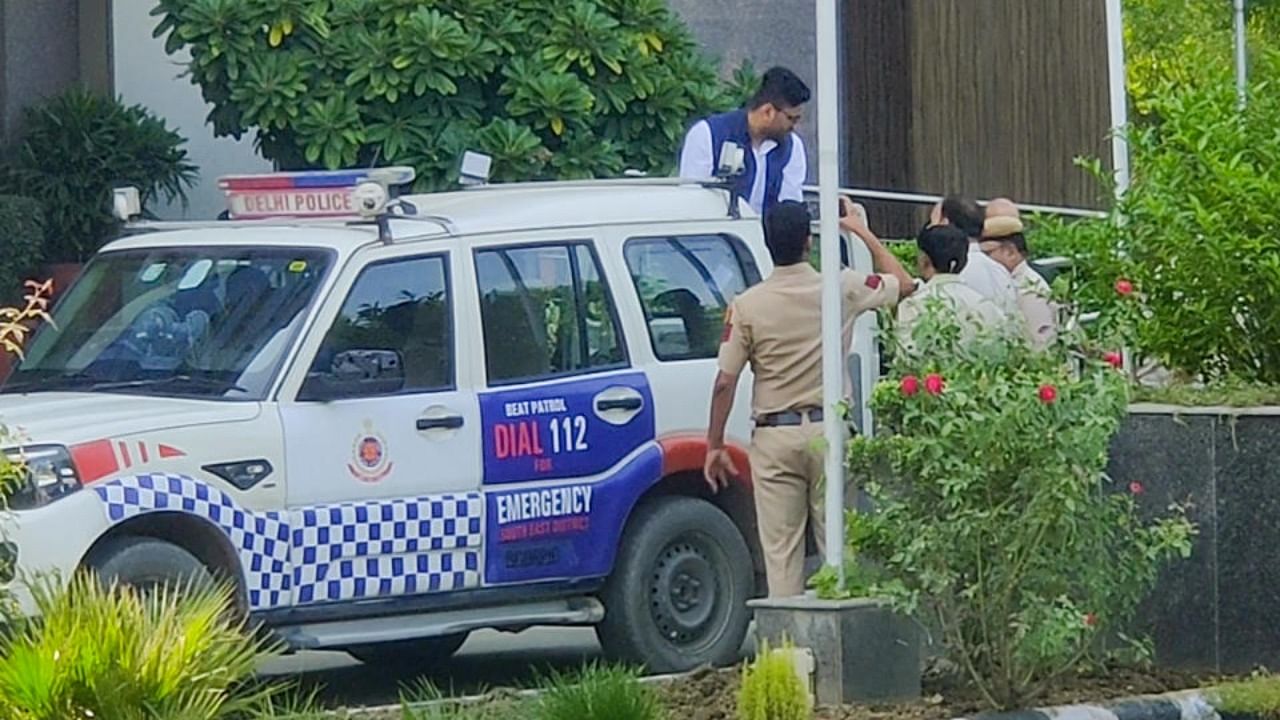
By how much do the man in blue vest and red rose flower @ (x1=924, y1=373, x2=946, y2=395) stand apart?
3.81 m

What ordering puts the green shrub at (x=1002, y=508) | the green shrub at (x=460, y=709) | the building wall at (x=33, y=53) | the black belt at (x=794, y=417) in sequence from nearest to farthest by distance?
the green shrub at (x=460, y=709) < the green shrub at (x=1002, y=508) < the black belt at (x=794, y=417) < the building wall at (x=33, y=53)

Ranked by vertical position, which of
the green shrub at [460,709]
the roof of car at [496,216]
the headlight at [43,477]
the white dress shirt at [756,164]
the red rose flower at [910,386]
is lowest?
the green shrub at [460,709]

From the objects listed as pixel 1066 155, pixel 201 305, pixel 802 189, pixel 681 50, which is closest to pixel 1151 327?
pixel 802 189

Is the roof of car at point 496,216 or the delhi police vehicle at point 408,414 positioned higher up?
the roof of car at point 496,216

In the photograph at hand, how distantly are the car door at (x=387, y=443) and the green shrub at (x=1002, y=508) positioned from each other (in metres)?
1.98

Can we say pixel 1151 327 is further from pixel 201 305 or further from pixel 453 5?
pixel 453 5

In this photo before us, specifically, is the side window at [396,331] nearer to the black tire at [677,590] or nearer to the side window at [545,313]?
the side window at [545,313]

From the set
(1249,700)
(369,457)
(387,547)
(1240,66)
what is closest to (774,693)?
(1249,700)

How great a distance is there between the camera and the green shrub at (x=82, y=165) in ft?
52.9

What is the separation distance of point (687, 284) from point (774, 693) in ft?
10.3

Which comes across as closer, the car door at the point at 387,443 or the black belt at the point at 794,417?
the car door at the point at 387,443

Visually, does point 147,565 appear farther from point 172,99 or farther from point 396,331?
point 172,99

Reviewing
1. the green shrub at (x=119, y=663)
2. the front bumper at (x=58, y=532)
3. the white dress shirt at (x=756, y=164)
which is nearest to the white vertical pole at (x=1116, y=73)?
the white dress shirt at (x=756, y=164)

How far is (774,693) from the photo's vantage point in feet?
27.5
